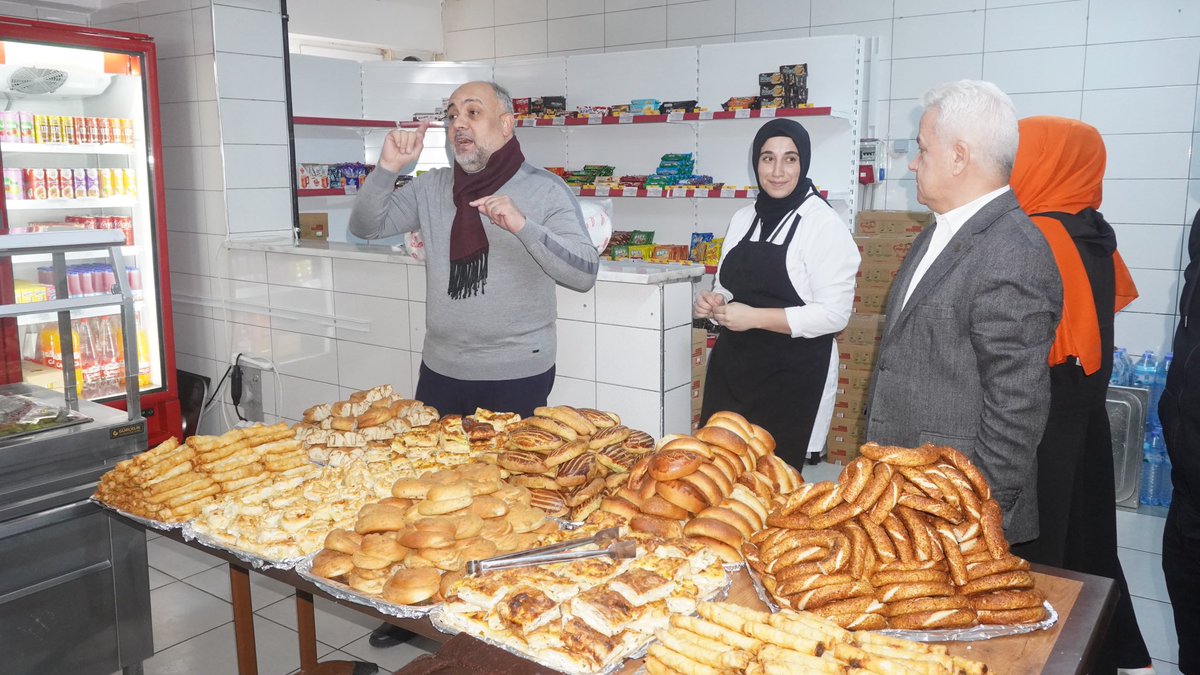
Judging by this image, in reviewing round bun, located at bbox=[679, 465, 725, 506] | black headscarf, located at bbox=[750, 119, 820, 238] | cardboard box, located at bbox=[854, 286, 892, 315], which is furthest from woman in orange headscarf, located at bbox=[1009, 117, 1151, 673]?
cardboard box, located at bbox=[854, 286, 892, 315]

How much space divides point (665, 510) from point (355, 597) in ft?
2.23

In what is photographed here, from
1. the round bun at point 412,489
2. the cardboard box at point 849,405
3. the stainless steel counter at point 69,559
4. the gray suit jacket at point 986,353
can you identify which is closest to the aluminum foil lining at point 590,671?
the round bun at point 412,489

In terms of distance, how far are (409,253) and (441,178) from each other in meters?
1.16

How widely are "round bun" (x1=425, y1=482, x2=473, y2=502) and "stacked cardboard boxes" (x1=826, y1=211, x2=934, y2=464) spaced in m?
3.68

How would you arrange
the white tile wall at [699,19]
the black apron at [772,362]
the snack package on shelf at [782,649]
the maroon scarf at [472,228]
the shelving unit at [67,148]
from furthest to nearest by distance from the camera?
the white tile wall at [699,19] < the shelving unit at [67,148] < the black apron at [772,362] < the maroon scarf at [472,228] < the snack package on shelf at [782,649]

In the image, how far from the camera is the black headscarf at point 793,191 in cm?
322

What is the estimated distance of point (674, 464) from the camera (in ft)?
6.38

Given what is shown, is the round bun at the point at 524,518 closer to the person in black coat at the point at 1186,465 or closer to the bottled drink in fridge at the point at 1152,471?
the person in black coat at the point at 1186,465

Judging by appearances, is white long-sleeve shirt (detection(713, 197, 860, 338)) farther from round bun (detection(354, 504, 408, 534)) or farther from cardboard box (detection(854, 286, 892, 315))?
cardboard box (detection(854, 286, 892, 315))

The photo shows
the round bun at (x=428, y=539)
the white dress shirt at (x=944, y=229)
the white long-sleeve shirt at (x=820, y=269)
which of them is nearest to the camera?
the round bun at (x=428, y=539)

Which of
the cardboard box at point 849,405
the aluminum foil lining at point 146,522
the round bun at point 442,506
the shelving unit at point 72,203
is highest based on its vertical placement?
the shelving unit at point 72,203

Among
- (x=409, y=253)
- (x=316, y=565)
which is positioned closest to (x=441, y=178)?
(x=409, y=253)

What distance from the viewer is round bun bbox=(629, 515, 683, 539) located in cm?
188

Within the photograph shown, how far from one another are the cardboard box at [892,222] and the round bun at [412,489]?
4.17m
